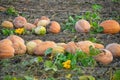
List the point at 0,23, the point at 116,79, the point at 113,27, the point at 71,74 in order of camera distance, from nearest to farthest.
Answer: the point at 116,79 < the point at 71,74 < the point at 113,27 < the point at 0,23

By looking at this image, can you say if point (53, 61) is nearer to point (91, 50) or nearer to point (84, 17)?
point (91, 50)

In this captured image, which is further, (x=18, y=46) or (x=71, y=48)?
A: (x=18, y=46)

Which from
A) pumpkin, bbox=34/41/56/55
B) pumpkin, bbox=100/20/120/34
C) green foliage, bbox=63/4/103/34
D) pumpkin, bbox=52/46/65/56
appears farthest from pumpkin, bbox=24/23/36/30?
pumpkin, bbox=52/46/65/56

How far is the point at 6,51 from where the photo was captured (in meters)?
3.89

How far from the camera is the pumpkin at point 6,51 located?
3.88 metres

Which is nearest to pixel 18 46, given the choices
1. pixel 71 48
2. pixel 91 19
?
pixel 71 48

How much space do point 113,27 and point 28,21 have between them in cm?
140

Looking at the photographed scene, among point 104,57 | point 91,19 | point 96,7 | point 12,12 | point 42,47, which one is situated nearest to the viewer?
point 104,57

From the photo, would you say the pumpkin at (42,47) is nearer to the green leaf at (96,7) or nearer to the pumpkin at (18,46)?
the pumpkin at (18,46)

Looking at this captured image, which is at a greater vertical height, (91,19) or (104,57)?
(91,19)

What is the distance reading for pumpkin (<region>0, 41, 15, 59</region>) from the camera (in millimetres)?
3881

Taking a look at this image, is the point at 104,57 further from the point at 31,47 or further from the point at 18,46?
the point at 18,46

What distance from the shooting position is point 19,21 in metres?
A: 5.17

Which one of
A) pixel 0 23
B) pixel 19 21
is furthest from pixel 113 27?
pixel 0 23
